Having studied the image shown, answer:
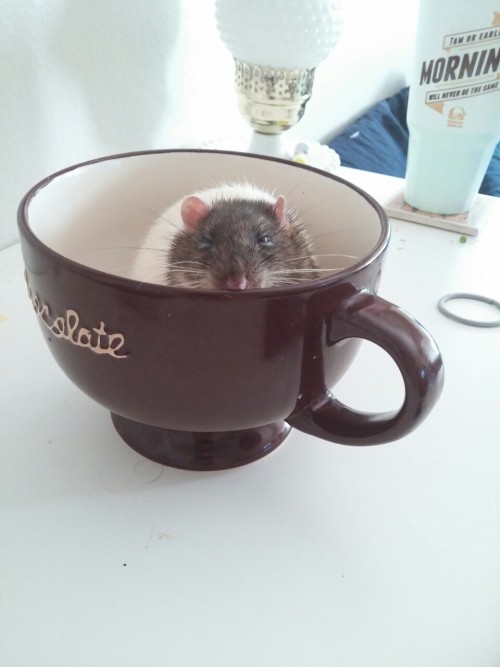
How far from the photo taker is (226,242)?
1.62 feet

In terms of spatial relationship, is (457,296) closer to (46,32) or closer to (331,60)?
(46,32)

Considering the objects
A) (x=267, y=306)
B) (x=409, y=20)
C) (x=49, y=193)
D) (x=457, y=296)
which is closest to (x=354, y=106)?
(x=409, y=20)

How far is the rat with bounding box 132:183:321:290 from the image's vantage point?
1.59 ft

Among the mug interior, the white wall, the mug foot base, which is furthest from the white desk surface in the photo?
the white wall

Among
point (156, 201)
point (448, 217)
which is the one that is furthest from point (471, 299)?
point (156, 201)

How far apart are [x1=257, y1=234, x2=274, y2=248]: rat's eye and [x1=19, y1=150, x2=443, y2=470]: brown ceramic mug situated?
0.12 meters

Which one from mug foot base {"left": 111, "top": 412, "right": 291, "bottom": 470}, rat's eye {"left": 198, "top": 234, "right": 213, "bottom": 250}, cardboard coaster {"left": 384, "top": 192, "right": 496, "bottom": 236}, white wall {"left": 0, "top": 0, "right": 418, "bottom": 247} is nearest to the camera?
mug foot base {"left": 111, "top": 412, "right": 291, "bottom": 470}

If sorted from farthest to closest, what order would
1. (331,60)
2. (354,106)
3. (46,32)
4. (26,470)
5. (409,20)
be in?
1. (409,20)
2. (354,106)
3. (331,60)
4. (46,32)
5. (26,470)

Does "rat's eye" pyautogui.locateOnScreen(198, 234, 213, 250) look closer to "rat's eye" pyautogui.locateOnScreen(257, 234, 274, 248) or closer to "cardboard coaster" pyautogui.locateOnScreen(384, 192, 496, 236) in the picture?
"rat's eye" pyautogui.locateOnScreen(257, 234, 274, 248)

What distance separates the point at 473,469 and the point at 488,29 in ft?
1.83

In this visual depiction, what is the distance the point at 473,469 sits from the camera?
16.5 inches

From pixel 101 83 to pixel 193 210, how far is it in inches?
11.6

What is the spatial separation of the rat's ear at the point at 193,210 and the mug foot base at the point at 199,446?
19 cm

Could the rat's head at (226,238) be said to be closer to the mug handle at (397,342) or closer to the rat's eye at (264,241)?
the rat's eye at (264,241)
